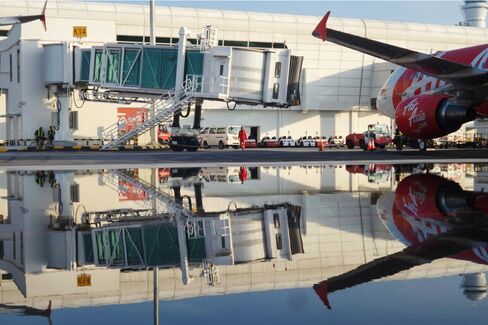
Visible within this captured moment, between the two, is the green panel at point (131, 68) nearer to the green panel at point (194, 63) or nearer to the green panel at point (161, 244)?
the green panel at point (194, 63)

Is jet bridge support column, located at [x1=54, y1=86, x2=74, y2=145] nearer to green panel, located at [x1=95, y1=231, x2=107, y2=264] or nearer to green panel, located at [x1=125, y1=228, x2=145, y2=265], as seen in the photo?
green panel, located at [x1=125, y1=228, x2=145, y2=265]

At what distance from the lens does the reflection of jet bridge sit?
37.8m

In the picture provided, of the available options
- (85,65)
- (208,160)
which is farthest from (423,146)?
(85,65)

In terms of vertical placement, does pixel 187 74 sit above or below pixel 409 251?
above

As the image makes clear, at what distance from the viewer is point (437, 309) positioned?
4.12m

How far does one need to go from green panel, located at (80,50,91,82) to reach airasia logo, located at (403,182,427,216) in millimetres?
33285

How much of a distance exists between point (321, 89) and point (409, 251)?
228 feet

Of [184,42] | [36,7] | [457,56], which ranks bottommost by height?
[457,56]

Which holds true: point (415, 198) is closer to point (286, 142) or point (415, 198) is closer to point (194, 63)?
point (194, 63)

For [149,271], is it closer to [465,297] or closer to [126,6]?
[465,297]

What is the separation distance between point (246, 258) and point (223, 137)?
153ft

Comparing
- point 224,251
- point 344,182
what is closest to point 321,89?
point 344,182

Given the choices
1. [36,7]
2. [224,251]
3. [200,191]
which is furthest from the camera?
[36,7]

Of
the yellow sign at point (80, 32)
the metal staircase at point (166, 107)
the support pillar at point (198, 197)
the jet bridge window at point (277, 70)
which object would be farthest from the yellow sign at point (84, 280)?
the yellow sign at point (80, 32)
